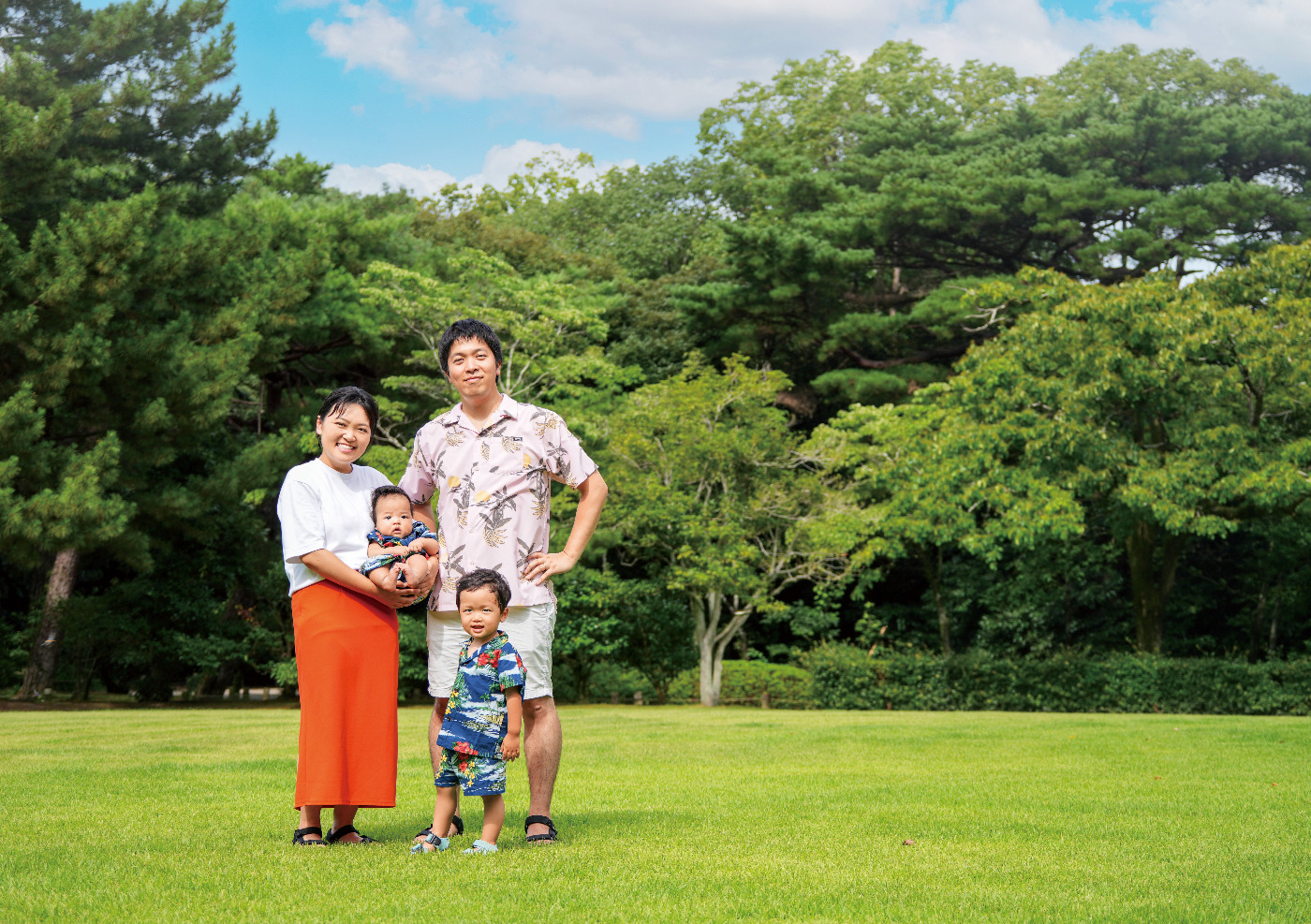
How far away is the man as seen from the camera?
184 inches

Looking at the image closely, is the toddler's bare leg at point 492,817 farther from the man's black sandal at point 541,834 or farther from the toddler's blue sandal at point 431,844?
the man's black sandal at point 541,834

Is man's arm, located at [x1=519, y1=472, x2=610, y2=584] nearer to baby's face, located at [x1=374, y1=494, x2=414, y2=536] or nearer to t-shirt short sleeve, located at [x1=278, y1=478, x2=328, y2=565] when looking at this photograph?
baby's face, located at [x1=374, y1=494, x2=414, y2=536]

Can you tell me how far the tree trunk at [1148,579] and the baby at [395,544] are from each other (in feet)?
64.1

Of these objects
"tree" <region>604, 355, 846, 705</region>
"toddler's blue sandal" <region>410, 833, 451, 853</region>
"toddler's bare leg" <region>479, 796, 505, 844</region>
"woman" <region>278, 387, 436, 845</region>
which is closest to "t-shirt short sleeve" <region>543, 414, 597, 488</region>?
"woman" <region>278, 387, 436, 845</region>

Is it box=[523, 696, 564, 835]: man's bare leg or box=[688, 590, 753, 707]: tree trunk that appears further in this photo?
box=[688, 590, 753, 707]: tree trunk

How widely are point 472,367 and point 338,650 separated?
1.26 m

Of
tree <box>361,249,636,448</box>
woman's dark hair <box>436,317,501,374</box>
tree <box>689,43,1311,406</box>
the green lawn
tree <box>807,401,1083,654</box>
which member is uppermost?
tree <box>689,43,1311,406</box>

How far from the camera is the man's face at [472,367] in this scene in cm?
479

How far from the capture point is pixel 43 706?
20969 millimetres

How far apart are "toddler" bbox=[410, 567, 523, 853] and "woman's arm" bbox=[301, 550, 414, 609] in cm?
36

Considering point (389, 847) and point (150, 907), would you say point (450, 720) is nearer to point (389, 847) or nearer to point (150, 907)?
point (389, 847)

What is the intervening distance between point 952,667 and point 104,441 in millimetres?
14981

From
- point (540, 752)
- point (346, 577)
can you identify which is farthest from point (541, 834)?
point (346, 577)

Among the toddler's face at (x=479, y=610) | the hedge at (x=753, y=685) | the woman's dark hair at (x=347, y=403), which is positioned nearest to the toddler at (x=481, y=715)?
the toddler's face at (x=479, y=610)
